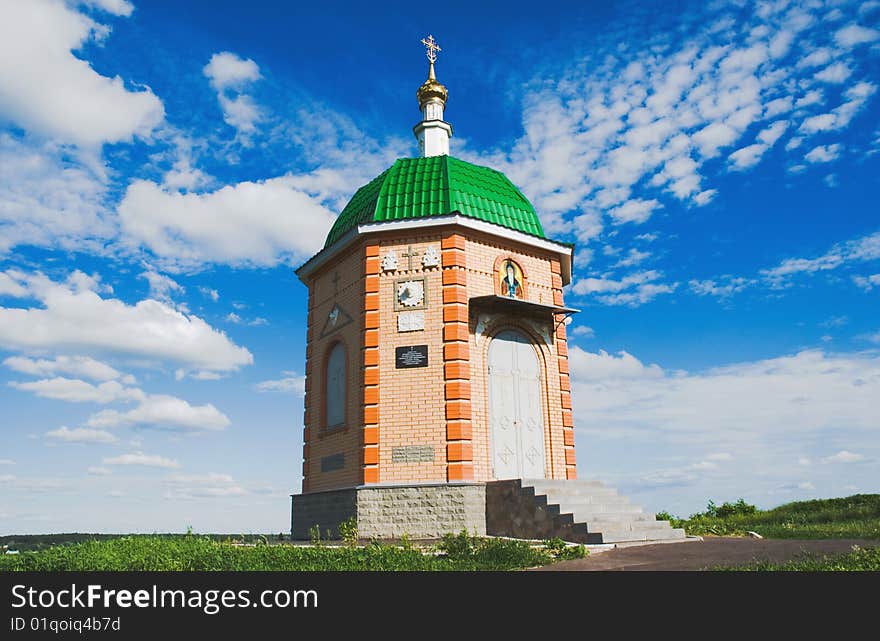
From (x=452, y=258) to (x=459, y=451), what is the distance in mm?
4544

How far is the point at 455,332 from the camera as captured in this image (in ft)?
52.9

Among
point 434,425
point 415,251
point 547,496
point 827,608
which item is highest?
point 415,251

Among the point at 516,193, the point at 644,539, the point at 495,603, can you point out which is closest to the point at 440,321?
the point at 516,193

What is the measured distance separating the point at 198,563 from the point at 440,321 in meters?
8.65

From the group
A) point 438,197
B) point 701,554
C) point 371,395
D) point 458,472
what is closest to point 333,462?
point 371,395

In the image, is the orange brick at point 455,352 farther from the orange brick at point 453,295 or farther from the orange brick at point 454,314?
the orange brick at point 453,295

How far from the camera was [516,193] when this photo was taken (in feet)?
63.6

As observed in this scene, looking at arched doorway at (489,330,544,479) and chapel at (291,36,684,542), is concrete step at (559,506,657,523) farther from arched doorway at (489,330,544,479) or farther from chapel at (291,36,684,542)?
arched doorway at (489,330,544,479)

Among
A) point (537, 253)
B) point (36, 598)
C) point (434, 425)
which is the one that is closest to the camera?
point (36, 598)

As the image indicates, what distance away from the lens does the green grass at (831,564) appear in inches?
317

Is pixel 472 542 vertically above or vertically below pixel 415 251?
below

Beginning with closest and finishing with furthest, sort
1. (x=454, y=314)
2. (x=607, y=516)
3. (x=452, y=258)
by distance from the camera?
(x=607, y=516), (x=454, y=314), (x=452, y=258)

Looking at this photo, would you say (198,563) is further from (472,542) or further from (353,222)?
(353,222)

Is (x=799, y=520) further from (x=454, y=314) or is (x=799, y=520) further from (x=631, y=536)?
(x=454, y=314)
